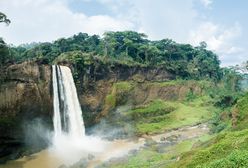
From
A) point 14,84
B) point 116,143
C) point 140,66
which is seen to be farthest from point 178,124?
point 14,84

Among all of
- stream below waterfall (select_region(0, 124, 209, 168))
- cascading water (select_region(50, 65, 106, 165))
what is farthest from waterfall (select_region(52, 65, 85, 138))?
stream below waterfall (select_region(0, 124, 209, 168))

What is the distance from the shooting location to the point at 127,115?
45.4m

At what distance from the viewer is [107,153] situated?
108 ft

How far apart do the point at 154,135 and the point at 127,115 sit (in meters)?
5.96

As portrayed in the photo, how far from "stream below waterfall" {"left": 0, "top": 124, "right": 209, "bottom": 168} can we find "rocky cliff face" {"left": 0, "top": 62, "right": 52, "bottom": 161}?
1919mm

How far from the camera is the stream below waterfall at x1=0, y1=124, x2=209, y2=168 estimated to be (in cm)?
3052

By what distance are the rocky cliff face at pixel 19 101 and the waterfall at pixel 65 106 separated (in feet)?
4.96

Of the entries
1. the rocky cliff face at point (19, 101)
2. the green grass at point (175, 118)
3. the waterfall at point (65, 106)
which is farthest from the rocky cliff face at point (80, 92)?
the green grass at point (175, 118)

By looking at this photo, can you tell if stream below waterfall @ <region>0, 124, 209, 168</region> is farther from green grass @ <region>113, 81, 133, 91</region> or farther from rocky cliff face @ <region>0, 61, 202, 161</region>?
green grass @ <region>113, 81, 133, 91</region>

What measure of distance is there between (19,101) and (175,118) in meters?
20.5

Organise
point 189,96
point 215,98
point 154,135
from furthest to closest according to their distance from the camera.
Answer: point 189,96 → point 215,98 → point 154,135

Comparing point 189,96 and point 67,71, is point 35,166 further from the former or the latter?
point 189,96

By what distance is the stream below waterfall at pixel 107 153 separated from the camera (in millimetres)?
30516

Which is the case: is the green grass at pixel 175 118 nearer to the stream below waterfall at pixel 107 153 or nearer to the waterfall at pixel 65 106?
the stream below waterfall at pixel 107 153
